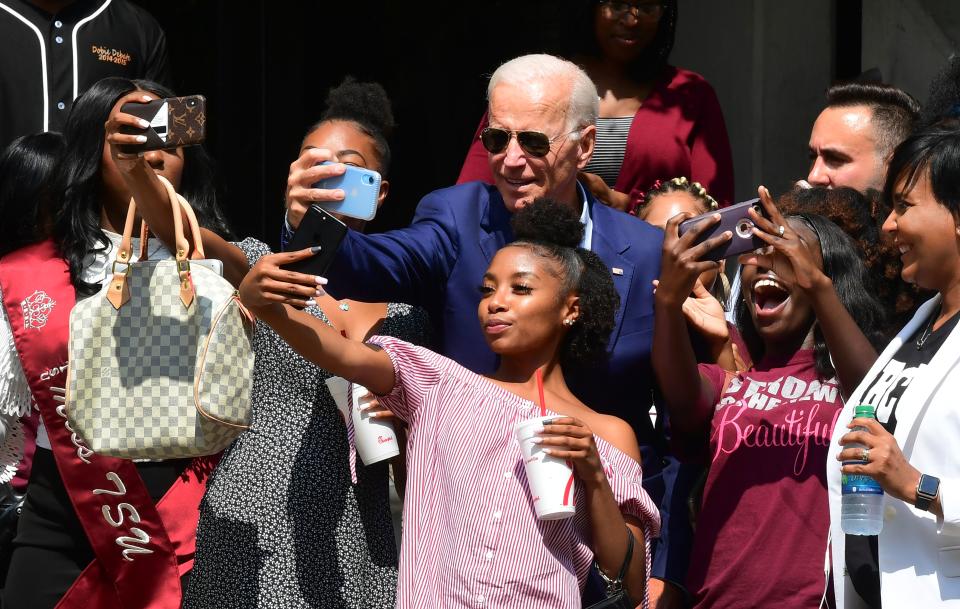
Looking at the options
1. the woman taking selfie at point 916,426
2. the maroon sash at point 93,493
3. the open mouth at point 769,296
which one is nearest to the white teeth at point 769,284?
the open mouth at point 769,296

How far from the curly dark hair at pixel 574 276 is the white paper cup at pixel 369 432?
0.57 metres

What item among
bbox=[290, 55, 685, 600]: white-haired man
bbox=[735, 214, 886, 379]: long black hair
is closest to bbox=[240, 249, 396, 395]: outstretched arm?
bbox=[290, 55, 685, 600]: white-haired man

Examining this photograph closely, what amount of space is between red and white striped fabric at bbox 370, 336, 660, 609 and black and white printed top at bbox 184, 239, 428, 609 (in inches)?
12.2

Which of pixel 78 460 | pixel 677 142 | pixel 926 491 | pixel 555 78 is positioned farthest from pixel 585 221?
pixel 78 460

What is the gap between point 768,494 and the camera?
4.02m

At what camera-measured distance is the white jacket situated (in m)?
3.38

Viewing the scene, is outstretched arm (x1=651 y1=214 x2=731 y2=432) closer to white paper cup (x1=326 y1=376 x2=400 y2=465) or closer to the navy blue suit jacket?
the navy blue suit jacket

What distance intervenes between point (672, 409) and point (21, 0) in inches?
114

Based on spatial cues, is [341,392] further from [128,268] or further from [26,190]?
[26,190]

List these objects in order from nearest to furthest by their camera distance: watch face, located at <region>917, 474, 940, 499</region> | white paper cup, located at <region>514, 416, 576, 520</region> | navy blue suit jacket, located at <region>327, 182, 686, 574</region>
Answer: watch face, located at <region>917, 474, 940, 499</region> → white paper cup, located at <region>514, 416, 576, 520</region> → navy blue suit jacket, located at <region>327, 182, 686, 574</region>

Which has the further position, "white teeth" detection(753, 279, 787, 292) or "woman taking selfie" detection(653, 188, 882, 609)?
"white teeth" detection(753, 279, 787, 292)

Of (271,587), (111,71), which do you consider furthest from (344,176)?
(111,71)

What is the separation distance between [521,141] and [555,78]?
0.27 m

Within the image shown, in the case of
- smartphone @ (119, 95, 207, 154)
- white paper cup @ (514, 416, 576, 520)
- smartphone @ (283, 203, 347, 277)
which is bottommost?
white paper cup @ (514, 416, 576, 520)
